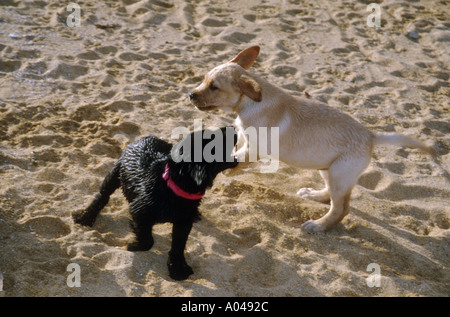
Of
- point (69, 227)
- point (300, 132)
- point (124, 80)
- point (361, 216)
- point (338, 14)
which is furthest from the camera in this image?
point (338, 14)

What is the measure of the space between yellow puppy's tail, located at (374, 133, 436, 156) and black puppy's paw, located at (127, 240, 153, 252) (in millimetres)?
2219

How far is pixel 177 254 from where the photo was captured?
10.6ft

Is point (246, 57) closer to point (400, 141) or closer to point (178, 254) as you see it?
point (400, 141)

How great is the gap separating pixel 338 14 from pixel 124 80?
462 cm

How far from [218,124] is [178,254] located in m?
2.36

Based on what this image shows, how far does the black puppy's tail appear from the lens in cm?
359

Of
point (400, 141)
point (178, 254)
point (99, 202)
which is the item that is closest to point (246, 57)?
point (400, 141)

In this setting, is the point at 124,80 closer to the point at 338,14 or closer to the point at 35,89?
the point at 35,89

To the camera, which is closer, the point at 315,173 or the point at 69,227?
the point at 69,227

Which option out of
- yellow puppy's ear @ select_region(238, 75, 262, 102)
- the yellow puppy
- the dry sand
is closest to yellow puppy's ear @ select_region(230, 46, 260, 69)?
the yellow puppy

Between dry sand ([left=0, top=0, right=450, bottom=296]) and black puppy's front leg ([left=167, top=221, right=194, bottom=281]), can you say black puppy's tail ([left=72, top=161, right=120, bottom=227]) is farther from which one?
black puppy's front leg ([left=167, top=221, right=194, bottom=281])

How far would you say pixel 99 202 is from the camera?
11.9ft

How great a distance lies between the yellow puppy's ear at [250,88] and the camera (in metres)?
3.61
